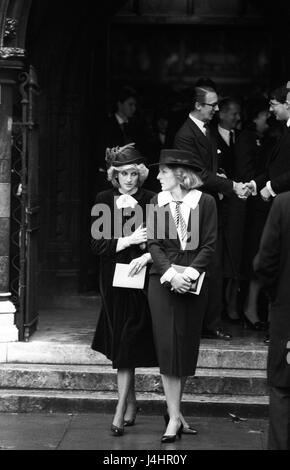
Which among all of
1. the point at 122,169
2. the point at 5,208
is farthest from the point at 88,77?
the point at 122,169

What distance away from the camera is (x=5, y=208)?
33.9ft

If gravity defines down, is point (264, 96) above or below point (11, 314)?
above

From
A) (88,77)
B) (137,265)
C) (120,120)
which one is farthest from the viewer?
(88,77)

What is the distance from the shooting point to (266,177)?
1073cm

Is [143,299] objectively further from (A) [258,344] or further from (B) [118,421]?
(A) [258,344]

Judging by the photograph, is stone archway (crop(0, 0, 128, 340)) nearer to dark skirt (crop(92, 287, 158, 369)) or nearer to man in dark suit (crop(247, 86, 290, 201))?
man in dark suit (crop(247, 86, 290, 201))

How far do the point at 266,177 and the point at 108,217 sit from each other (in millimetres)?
2215

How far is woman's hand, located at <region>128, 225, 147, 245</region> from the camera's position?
29.0 feet

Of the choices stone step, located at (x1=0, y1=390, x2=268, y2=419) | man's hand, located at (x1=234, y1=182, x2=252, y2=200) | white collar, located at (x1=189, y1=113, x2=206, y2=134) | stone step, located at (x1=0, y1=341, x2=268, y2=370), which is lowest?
stone step, located at (x1=0, y1=390, x2=268, y2=419)

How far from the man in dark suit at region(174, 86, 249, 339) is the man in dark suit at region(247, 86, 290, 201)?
0.38 metres

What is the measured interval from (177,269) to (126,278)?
0.48 metres

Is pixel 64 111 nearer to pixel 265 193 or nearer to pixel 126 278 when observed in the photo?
pixel 265 193

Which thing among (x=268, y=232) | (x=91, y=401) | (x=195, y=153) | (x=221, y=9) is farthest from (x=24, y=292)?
(x=221, y=9)

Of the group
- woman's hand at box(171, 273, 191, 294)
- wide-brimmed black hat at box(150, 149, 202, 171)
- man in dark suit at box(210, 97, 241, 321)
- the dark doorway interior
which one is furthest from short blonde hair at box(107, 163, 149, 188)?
the dark doorway interior
